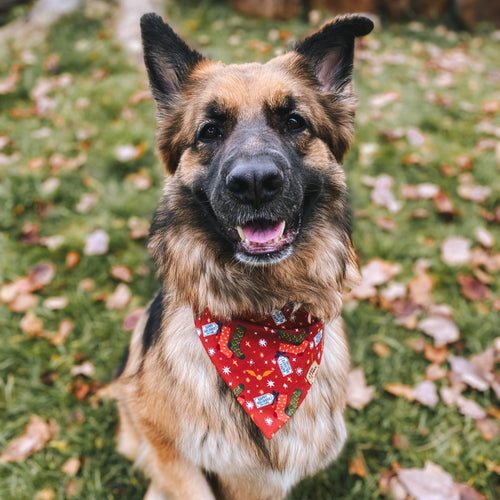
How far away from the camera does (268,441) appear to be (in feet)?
6.68

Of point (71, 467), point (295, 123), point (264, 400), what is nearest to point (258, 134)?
point (295, 123)

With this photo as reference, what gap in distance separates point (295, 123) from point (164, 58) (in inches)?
31.0

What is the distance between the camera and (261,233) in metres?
1.95

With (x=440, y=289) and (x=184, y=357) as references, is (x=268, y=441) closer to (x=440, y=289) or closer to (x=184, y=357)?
(x=184, y=357)

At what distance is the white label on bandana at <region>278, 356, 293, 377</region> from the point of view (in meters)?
2.02

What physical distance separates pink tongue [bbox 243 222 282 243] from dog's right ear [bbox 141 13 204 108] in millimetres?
940

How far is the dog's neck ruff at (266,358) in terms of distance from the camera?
1958 mm

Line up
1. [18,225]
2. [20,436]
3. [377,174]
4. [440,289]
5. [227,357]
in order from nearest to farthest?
[227,357]
[20,436]
[440,289]
[18,225]
[377,174]

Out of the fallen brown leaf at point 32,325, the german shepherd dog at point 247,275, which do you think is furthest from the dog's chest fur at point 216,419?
the fallen brown leaf at point 32,325

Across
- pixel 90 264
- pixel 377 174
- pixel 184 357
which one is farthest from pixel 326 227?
pixel 377 174

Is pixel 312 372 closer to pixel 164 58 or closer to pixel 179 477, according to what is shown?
pixel 179 477

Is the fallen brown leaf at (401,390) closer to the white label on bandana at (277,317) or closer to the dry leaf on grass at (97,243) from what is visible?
the white label on bandana at (277,317)

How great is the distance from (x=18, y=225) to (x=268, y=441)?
3.12 metres

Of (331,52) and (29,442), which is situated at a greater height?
(331,52)
